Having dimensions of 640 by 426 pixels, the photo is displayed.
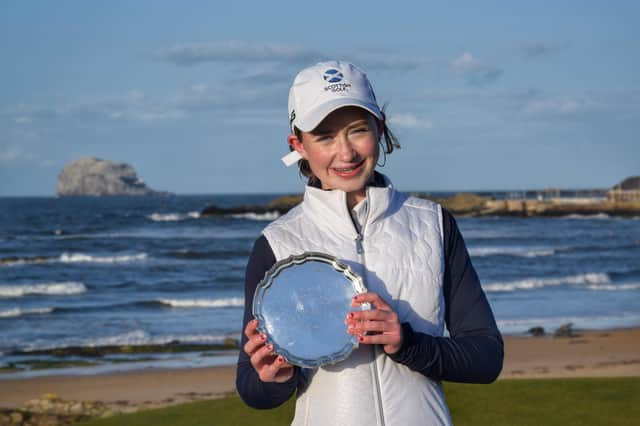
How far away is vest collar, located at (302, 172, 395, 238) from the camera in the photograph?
1.86 meters

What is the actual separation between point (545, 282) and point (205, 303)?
8590mm

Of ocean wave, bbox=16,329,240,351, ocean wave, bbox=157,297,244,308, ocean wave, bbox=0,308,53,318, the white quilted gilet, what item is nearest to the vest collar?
the white quilted gilet

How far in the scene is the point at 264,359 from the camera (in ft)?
5.81

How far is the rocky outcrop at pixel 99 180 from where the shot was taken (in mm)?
153250

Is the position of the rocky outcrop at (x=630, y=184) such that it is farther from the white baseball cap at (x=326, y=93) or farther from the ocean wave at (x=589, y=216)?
the white baseball cap at (x=326, y=93)

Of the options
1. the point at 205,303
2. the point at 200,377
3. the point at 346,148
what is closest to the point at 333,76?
the point at 346,148

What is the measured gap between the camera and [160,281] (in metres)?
22.7

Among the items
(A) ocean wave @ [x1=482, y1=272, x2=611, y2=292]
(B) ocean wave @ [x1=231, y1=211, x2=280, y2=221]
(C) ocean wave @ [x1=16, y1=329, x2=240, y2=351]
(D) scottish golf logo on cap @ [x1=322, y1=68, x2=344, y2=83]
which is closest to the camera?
(D) scottish golf logo on cap @ [x1=322, y1=68, x2=344, y2=83]

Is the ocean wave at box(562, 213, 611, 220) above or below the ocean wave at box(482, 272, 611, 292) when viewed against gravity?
below

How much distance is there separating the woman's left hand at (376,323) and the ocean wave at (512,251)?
27598 millimetres

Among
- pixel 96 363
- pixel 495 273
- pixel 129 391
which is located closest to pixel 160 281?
pixel 495 273

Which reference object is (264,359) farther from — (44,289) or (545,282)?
(44,289)

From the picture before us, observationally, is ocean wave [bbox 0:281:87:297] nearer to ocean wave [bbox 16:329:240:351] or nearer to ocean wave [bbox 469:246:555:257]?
ocean wave [bbox 16:329:240:351]

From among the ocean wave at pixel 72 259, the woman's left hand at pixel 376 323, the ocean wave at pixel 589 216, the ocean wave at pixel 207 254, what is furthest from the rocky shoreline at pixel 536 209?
the woman's left hand at pixel 376 323
